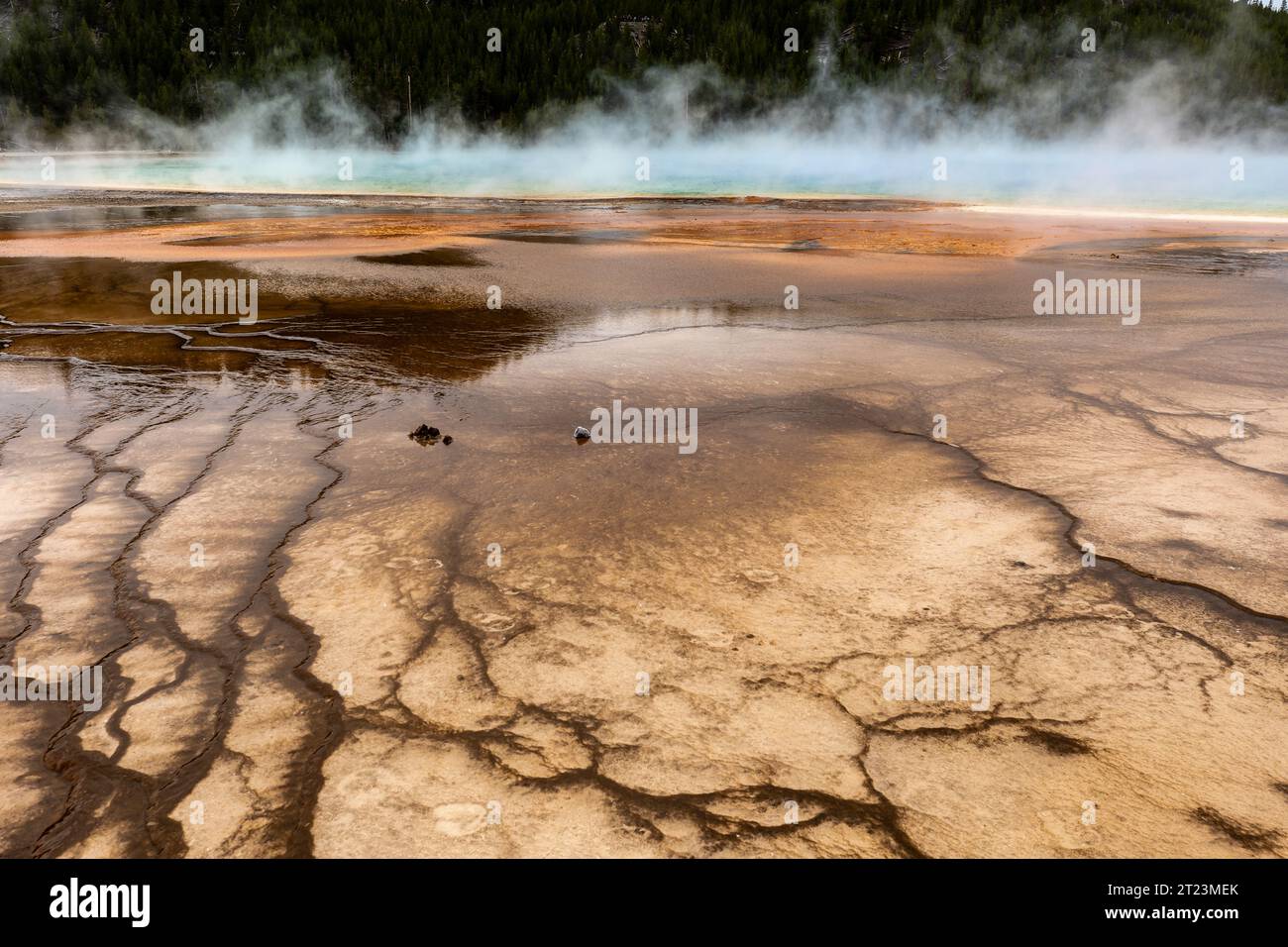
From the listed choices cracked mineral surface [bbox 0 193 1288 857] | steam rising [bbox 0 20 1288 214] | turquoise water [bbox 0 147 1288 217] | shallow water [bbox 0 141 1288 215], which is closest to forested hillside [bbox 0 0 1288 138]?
steam rising [bbox 0 20 1288 214]

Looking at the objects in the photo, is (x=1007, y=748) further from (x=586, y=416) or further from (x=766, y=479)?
(x=586, y=416)

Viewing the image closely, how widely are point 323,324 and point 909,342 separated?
4.03 metres

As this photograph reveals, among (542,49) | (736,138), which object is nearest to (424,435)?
(736,138)

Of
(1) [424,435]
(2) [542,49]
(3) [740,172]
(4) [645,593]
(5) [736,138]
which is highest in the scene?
(2) [542,49]

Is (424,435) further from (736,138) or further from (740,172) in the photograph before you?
(736,138)

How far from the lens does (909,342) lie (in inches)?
225

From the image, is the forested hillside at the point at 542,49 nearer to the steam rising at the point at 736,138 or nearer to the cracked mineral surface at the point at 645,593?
the steam rising at the point at 736,138

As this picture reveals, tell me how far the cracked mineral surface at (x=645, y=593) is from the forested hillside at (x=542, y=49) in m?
47.1

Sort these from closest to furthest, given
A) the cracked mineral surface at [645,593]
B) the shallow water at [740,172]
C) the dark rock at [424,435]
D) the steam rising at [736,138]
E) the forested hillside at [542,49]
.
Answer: the cracked mineral surface at [645,593], the dark rock at [424,435], the shallow water at [740,172], the steam rising at [736,138], the forested hillside at [542,49]

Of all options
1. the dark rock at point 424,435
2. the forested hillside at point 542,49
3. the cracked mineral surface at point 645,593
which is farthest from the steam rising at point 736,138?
the dark rock at point 424,435

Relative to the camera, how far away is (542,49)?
5097 centimetres

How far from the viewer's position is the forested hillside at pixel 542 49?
4925 centimetres

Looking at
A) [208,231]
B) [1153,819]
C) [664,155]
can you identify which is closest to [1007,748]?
[1153,819]

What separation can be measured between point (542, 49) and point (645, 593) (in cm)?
5494
